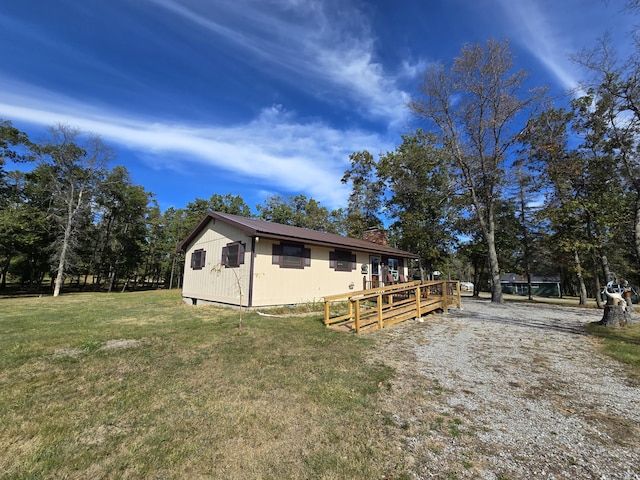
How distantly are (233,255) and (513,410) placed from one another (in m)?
9.46

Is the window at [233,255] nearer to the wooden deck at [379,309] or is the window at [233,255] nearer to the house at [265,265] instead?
the house at [265,265]

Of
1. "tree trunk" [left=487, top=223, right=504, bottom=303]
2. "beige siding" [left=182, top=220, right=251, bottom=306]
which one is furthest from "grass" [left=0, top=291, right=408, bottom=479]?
"tree trunk" [left=487, top=223, right=504, bottom=303]

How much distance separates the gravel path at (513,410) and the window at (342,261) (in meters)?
6.61

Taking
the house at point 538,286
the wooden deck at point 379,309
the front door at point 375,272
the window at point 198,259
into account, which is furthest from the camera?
the house at point 538,286

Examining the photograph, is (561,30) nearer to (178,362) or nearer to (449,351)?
(449,351)

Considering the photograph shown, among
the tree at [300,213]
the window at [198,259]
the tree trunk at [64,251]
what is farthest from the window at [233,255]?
the tree at [300,213]

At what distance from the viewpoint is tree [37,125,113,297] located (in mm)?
19203

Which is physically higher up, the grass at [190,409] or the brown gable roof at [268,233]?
the brown gable roof at [268,233]

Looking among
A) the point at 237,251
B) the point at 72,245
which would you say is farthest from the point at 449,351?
the point at 72,245

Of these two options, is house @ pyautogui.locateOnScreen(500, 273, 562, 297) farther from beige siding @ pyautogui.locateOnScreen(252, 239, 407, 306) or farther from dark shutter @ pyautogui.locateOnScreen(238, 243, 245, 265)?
dark shutter @ pyautogui.locateOnScreen(238, 243, 245, 265)

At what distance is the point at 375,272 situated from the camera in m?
14.9

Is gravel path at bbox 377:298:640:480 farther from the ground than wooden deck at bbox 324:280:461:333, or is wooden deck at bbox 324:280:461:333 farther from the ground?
wooden deck at bbox 324:280:461:333

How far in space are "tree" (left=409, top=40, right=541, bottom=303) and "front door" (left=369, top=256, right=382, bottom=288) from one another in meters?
7.23

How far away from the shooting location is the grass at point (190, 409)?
7.06ft
